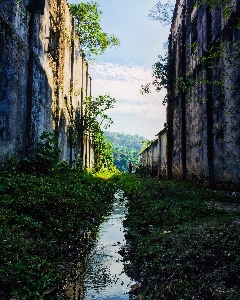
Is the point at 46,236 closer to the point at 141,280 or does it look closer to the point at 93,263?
the point at 93,263

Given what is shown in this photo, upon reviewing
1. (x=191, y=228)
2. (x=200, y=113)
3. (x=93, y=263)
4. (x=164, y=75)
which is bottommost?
(x=93, y=263)

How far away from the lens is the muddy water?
8.58 ft

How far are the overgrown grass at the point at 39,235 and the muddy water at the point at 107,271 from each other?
0.21m

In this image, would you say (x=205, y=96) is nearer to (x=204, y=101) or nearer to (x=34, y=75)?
(x=204, y=101)

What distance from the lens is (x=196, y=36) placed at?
36.9ft

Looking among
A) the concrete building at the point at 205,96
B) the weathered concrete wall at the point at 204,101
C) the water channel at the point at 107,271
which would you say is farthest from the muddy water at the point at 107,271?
the concrete building at the point at 205,96

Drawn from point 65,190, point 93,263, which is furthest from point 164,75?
point 93,263

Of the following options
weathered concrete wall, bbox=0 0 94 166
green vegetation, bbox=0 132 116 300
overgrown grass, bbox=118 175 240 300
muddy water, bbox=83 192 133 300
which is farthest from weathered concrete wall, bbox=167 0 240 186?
weathered concrete wall, bbox=0 0 94 166

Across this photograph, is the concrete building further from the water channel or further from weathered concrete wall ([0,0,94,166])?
Answer: weathered concrete wall ([0,0,94,166])

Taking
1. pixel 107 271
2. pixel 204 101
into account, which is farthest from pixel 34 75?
pixel 107 271

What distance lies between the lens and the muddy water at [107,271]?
262 cm

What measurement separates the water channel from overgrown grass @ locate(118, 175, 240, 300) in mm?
129

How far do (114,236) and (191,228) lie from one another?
1.27 m

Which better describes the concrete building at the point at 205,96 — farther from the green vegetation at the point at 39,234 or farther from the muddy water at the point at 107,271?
the green vegetation at the point at 39,234
